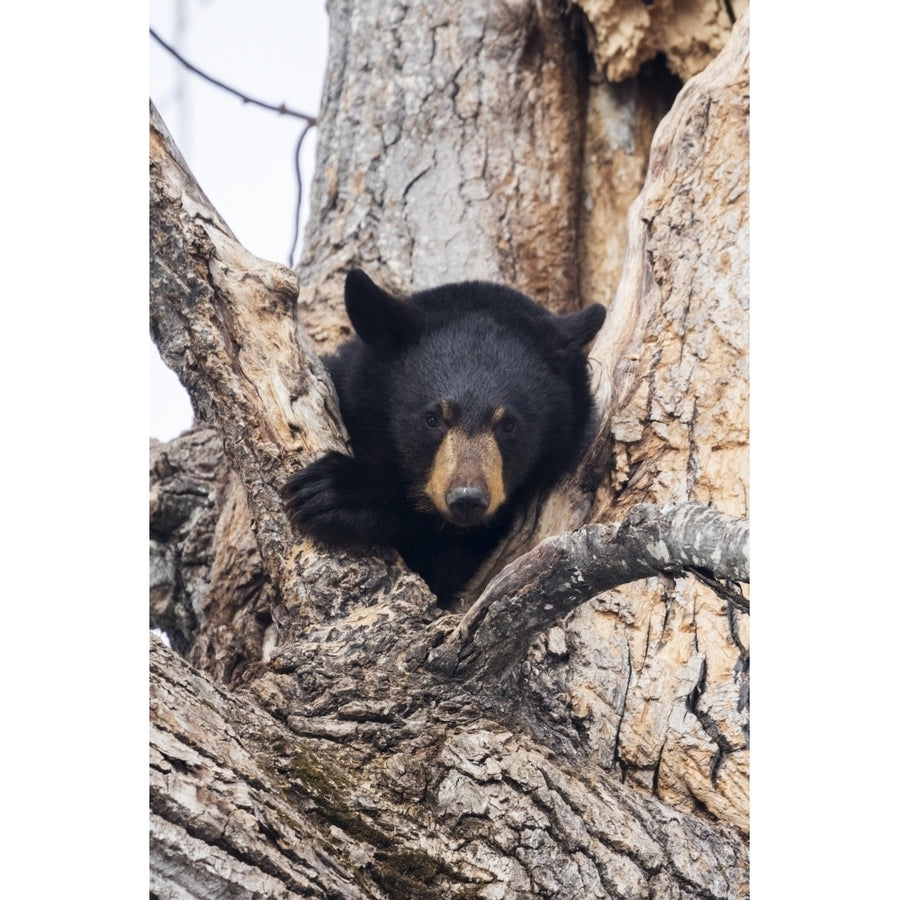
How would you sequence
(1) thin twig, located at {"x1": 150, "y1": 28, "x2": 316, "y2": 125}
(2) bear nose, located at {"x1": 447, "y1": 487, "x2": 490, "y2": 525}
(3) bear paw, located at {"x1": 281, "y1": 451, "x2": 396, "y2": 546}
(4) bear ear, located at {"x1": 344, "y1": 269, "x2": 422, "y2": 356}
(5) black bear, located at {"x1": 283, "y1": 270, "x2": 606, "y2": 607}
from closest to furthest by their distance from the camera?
(3) bear paw, located at {"x1": 281, "y1": 451, "x2": 396, "y2": 546} → (2) bear nose, located at {"x1": 447, "y1": 487, "x2": 490, "y2": 525} → (5) black bear, located at {"x1": 283, "y1": 270, "x2": 606, "y2": 607} → (4) bear ear, located at {"x1": 344, "y1": 269, "x2": 422, "y2": 356} → (1) thin twig, located at {"x1": 150, "y1": 28, "x2": 316, "y2": 125}

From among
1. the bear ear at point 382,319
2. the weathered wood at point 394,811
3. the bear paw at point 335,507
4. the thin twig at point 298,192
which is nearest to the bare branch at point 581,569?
the weathered wood at point 394,811

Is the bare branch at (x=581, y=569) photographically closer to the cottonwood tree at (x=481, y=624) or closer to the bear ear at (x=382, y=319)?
the cottonwood tree at (x=481, y=624)

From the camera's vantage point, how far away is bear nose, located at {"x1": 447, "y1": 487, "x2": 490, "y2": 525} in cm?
315

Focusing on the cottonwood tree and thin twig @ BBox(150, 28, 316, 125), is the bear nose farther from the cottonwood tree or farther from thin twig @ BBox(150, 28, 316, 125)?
thin twig @ BBox(150, 28, 316, 125)

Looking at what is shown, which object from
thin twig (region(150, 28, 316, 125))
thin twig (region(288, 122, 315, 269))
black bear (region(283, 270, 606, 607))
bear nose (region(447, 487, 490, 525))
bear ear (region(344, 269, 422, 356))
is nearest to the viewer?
bear nose (region(447, 487, 490, 525))

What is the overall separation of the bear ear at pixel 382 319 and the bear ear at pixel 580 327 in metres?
0.48

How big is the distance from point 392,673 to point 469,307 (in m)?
1.60

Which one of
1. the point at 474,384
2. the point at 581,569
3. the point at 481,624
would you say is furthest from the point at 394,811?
the point at 474,384

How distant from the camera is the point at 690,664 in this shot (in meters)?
2.96

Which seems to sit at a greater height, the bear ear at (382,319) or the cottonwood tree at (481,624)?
the bear ear at (382,319)

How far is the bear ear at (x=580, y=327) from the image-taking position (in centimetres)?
392

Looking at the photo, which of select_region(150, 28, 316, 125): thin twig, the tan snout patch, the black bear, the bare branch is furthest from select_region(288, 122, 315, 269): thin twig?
the bare branch

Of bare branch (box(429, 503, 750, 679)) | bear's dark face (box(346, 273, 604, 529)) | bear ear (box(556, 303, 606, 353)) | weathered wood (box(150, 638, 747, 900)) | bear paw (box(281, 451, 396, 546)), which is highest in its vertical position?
bear ear (box(556, 303, 606, 353))

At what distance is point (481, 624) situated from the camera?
257 cm
